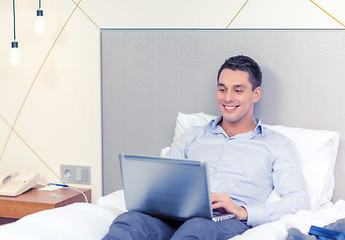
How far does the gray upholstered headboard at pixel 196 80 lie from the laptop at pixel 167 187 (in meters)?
0.87

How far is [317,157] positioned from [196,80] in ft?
2.37

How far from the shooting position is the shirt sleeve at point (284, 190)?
1736 millimetres

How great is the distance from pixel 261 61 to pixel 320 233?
1.03 metres

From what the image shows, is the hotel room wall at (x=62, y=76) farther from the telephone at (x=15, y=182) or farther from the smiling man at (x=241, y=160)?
the smiling man at (x=241, y=160)

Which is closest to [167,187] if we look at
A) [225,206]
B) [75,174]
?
[225,206]

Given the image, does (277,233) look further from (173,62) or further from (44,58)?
(44,58)

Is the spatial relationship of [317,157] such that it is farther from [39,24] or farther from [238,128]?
[39,24]

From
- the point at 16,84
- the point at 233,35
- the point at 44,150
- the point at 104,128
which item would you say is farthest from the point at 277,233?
the point at 16,84

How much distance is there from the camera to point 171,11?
246 cm

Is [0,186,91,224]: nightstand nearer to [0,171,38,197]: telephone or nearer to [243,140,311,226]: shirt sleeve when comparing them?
[0,171,38,197]: telephone

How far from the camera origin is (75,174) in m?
2.71

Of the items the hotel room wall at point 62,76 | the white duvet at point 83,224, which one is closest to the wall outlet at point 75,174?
the hotel room wall at point 62,76

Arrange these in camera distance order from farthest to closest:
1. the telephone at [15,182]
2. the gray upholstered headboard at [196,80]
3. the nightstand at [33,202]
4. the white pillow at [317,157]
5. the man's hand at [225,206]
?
the telephone at [15,182] → the nightstand at [33,202] → the gray upholstered headboard at [196,80] → the white pillow at [317,157] → the man's hand at [225,206]

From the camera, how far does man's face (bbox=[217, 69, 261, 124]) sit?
2.05 meters
